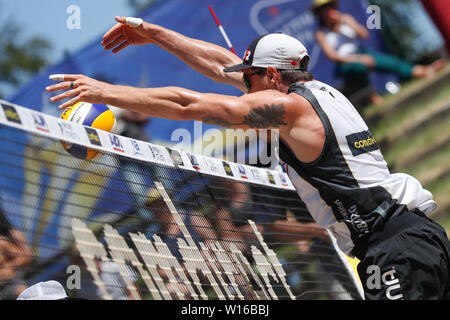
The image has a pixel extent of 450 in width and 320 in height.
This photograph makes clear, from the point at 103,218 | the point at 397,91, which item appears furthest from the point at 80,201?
the point at 397,91

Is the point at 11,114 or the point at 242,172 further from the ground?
the point at 11,114

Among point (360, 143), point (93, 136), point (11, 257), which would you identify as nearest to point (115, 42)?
point (93, 136)

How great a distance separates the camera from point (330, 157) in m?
4.37

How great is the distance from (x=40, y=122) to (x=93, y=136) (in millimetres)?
402

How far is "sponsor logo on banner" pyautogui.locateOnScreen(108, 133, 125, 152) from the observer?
451 centimetres

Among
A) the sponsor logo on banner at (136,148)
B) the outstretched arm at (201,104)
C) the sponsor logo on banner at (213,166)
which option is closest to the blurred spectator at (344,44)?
the sponsor logo on banner at (213,166)

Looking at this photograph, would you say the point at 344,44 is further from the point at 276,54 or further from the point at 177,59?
the point at 276,54

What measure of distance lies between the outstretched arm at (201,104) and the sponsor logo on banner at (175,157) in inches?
24.6

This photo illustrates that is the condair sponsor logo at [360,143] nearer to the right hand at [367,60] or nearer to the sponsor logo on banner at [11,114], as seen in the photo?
the sponsor logo on banner at [11,114]

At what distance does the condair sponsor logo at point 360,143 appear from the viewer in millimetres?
4414

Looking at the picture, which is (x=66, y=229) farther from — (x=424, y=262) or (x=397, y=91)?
(x=397, y=91)

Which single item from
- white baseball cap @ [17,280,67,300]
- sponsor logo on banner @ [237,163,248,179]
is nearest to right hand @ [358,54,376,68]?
sponsor logo on banner @ [237,163,248,179]

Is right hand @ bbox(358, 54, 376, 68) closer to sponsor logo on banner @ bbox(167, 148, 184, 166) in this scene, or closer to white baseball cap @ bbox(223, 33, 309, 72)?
white baseball cap @ bbox(223, 33, 309, 72)

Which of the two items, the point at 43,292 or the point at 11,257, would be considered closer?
the point at 43,292
